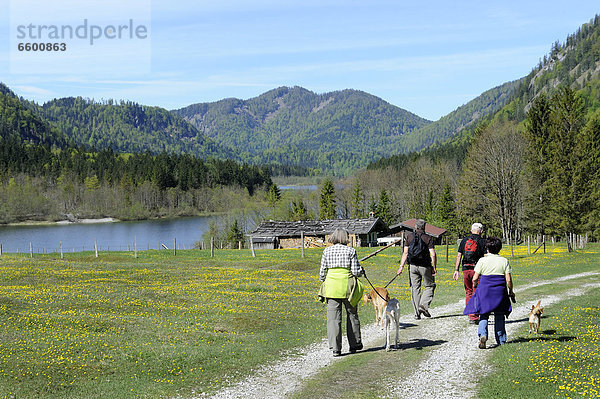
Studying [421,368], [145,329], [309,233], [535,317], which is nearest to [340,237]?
[421,368]

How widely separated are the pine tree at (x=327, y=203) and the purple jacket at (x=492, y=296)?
115360 mm

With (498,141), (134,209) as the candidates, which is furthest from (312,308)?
(134,209)

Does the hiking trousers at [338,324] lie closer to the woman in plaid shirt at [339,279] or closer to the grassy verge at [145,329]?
the woman in plaid shirt at [339,279]

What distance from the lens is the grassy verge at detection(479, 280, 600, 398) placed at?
940 centimetres

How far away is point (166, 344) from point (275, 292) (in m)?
11.5

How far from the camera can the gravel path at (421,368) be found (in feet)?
32.8

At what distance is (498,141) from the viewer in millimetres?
72500

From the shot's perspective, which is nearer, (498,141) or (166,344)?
(166,344)

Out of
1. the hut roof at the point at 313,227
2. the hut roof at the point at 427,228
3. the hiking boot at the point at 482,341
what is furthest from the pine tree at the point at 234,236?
the hiking boot at the point at 482,341

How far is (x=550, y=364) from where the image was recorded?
10867 millimetres

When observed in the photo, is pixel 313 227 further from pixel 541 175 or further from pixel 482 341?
pixel 482 341

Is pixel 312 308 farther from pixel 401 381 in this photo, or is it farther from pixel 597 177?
pixel 597 177

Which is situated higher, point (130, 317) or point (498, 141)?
point (498, 141)

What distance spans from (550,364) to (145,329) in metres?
11.4
